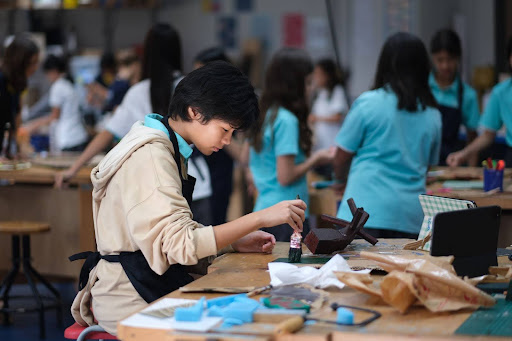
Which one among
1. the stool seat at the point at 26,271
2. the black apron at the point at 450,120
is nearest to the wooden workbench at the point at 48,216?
the stool seat at the point at 26,271

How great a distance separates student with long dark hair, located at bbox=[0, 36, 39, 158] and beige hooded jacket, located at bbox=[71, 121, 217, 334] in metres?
2.78

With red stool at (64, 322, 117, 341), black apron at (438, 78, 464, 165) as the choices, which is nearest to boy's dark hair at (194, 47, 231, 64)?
black apron at (438, 78, 464, 165)

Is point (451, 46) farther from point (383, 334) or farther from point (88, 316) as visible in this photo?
point (383, 334)

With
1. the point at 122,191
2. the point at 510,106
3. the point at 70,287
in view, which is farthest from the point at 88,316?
the point at 70,287

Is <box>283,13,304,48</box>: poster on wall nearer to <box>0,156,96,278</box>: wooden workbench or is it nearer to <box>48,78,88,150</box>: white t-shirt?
<box>48,78,88,150</box>: white t-shirt

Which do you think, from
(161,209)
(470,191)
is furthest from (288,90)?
(161,209)

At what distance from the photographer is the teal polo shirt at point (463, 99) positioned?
17.9ft

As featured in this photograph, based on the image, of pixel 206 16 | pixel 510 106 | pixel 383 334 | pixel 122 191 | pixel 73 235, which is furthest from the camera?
pixel 206 16

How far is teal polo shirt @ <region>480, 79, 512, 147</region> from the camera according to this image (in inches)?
189

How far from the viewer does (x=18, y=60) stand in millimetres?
5195

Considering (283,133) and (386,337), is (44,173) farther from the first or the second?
(386,337)

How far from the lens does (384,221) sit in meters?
3.69

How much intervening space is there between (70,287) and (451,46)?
10.7 feet

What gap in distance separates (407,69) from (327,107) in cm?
466
